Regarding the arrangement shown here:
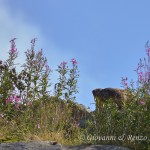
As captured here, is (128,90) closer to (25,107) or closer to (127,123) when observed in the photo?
(127,123)

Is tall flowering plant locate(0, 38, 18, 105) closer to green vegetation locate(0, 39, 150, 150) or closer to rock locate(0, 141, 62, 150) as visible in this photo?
green vegetation locate(0, 39, 150, 150)

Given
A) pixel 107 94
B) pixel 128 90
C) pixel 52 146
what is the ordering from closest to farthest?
pixel 52 146
pixel 128 90
pixel 107 94

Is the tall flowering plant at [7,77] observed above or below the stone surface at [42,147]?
above

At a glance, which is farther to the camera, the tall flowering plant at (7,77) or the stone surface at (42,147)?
the tall flowering plant at (7,77)

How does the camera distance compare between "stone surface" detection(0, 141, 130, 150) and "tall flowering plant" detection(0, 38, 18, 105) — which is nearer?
"stone surface" detection(0, 141, 130, 150)

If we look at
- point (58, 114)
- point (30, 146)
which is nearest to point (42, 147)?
point (30, 146)

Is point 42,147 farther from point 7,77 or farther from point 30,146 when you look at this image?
point 7,77

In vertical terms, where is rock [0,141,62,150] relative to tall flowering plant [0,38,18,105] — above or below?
below

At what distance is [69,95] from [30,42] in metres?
1.93

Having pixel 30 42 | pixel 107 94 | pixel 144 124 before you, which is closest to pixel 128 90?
pixel 144 124

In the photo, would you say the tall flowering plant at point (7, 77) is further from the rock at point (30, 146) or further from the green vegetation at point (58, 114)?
the rock at point (30, 146)

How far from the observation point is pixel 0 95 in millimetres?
12070

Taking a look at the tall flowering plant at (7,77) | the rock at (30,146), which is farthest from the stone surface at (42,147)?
the tall flowering plant at (7,77)

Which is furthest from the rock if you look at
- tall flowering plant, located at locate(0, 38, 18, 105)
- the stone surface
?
tall flowering plant, located at locate(0, 38, 18, 105)
